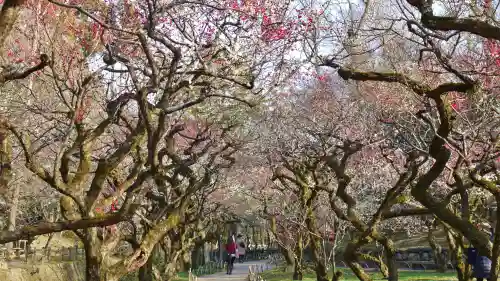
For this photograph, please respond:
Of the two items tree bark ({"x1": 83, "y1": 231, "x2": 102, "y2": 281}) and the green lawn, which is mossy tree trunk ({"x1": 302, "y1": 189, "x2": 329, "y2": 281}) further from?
tree bark ({"x1": 83, "y1": 231, "x2": 102, "y2": 281})

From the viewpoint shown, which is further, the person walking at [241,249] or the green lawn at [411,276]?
the person walking at [241,249]

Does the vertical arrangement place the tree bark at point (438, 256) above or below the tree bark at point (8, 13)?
below

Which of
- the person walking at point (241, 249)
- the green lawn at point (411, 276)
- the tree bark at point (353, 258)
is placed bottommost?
the green lawn at point (411, 276)

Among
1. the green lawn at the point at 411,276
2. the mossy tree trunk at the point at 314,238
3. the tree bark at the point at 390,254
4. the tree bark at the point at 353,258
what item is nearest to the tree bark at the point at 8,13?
the tree bark at the point at 353,258

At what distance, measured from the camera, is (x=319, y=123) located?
63.2ft

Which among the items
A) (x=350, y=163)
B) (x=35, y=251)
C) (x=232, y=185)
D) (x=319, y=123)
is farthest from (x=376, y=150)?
(x=35, y=251)

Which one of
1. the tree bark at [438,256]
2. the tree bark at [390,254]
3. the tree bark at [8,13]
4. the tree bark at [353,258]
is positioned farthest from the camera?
the tree bark at [438,256]

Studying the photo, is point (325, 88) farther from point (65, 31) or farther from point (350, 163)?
point (65, 31)

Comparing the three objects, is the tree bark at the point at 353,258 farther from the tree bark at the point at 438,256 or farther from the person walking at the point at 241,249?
the person walking at the point at 241,249

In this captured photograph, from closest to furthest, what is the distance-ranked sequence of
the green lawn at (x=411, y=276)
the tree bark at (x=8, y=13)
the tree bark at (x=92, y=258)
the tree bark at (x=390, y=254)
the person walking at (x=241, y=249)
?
the tree bark at (x=8, y=13) → the tree bark at (x=92, y=258) → the tree bark at (x=390, y=254) → the green lawn at (x=411, y=276) → the person walking at (x=241, y=249)

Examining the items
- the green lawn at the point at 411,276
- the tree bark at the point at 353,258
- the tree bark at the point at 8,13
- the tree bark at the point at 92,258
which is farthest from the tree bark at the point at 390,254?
the tree bark at the point at 8,13

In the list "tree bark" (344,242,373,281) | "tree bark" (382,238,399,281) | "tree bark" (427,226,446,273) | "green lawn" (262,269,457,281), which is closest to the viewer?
"tree bark" (344,242,373,281)

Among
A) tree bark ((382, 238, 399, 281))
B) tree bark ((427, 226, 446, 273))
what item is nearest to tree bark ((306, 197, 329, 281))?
tree bark ((382, 238, 399, 281))

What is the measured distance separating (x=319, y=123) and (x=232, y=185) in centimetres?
1079
